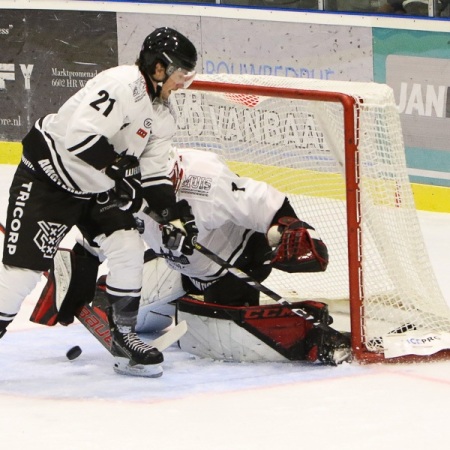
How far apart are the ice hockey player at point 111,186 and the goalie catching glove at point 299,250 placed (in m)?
0.28

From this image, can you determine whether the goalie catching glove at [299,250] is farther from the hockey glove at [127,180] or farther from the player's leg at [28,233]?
the player's leg at [28,233]

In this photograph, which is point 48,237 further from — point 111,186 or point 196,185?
point 196,185

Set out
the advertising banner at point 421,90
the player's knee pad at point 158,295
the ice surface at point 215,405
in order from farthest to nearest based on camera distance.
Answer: the advertising banner at point 421,90 → the player's knee pad at point 158,295 → the ice surface at point 215,405

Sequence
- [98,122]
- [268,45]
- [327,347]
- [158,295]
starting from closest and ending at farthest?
[98,122]
[327,347]
[158,295]
[268,45]

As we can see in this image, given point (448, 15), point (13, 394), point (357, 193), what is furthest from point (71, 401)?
point (448, 15)

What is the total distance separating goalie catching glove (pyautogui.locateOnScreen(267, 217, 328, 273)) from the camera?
12.0 ft

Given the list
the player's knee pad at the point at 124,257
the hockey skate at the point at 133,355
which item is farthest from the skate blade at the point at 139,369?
the player's knee pad at the point at 124,257

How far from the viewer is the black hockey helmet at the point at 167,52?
345 cm

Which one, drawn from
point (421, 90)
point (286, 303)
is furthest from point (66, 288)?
point (421, 90)

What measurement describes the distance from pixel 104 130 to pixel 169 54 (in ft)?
0.95

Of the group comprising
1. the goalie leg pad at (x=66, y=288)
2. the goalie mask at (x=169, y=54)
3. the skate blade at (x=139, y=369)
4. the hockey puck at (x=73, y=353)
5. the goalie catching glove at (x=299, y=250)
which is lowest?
the skate blade at (x=139, y=369)

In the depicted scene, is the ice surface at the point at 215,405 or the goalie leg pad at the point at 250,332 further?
the goalie leg pad at the point at 250,332

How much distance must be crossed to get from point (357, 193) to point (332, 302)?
699 millimetres

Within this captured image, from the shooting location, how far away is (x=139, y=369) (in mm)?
3578
